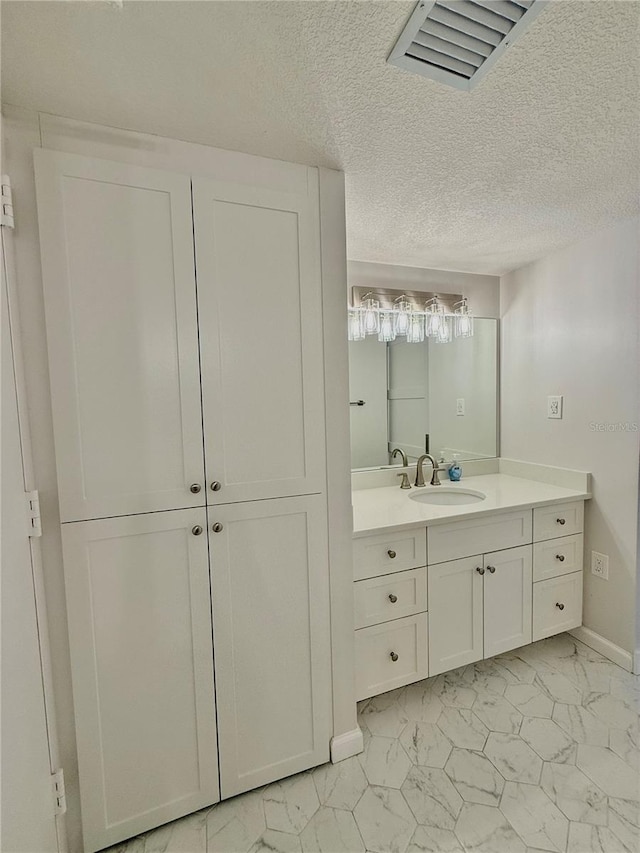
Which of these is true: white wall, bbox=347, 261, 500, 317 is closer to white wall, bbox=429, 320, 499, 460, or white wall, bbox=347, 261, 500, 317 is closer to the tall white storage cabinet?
white wall, bbox=429, 320, 499, 460

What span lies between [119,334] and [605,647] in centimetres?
264

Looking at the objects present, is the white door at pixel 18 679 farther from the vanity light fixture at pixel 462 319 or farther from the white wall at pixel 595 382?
the white wall at pixel 595 382

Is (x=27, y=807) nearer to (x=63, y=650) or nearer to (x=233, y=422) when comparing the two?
(x=63, y=650)

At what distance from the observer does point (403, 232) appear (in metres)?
1.95

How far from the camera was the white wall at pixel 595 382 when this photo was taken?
193 cm

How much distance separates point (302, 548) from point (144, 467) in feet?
1.94

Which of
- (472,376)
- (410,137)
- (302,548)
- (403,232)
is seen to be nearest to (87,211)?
(410,137)

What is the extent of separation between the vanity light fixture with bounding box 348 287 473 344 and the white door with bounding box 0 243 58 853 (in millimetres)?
1642

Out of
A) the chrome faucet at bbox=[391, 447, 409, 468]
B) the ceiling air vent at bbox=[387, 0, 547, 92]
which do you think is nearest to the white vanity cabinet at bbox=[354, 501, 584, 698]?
the chrome faucet at bbox=[391, 447, 409, 468]

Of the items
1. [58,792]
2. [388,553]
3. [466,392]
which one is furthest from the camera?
[466,392]

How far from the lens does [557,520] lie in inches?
81.1

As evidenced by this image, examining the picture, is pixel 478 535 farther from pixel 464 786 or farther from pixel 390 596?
pixel 464 786

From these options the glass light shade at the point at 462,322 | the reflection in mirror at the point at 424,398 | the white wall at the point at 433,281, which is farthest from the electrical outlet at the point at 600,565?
the white wall at the point at 433,281

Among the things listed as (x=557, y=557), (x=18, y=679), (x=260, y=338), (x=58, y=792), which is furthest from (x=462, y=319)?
(x=58, y=792)
